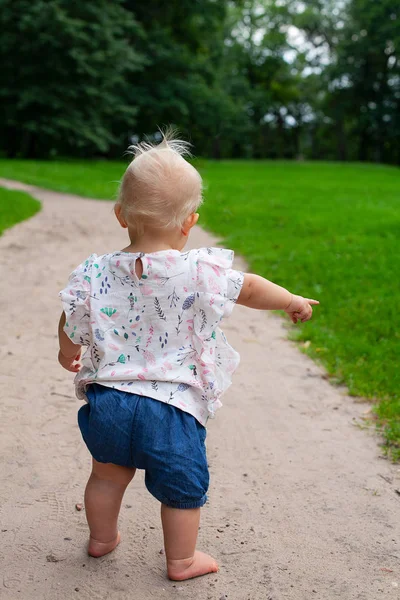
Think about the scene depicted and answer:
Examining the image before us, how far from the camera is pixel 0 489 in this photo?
280 centimetres

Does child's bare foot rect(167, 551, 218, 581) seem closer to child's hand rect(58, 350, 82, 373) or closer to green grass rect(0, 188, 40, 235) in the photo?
child's hand rect(58, 350, 82, 373)

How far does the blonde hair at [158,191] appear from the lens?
2123 millimetres

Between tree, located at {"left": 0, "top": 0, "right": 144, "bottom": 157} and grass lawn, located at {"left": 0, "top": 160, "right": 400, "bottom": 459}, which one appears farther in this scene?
tree, located at {"left": 0, "top": 0, "right": 144, "bottom": 157}

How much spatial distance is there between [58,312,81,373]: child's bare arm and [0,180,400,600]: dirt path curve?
2.08 feet

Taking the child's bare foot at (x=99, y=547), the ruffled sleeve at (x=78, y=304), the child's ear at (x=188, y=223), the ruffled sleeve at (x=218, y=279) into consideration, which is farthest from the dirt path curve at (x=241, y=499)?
the child's ear at (x=188, y=223)

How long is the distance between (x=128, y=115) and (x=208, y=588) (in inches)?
1004

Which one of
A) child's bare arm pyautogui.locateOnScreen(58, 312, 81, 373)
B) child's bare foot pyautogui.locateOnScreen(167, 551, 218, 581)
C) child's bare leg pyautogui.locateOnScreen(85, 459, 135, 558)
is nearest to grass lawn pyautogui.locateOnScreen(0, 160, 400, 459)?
child's bare arm pyautogui.locateOnScreen(58, 312, 81, 373)

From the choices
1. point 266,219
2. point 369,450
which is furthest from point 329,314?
point 266,219

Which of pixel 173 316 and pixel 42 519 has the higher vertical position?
pixel 173 316

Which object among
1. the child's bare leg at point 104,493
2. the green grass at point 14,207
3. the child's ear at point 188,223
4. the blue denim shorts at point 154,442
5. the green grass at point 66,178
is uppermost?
the child's ear at point 188,223

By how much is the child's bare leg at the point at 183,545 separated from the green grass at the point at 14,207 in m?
6.87

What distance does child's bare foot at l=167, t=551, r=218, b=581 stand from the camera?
2.22 meters

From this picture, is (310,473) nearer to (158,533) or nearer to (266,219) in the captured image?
(158,533)

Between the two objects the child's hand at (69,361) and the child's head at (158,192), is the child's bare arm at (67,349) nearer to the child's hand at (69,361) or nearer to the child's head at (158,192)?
the child's hand at (69,361)
